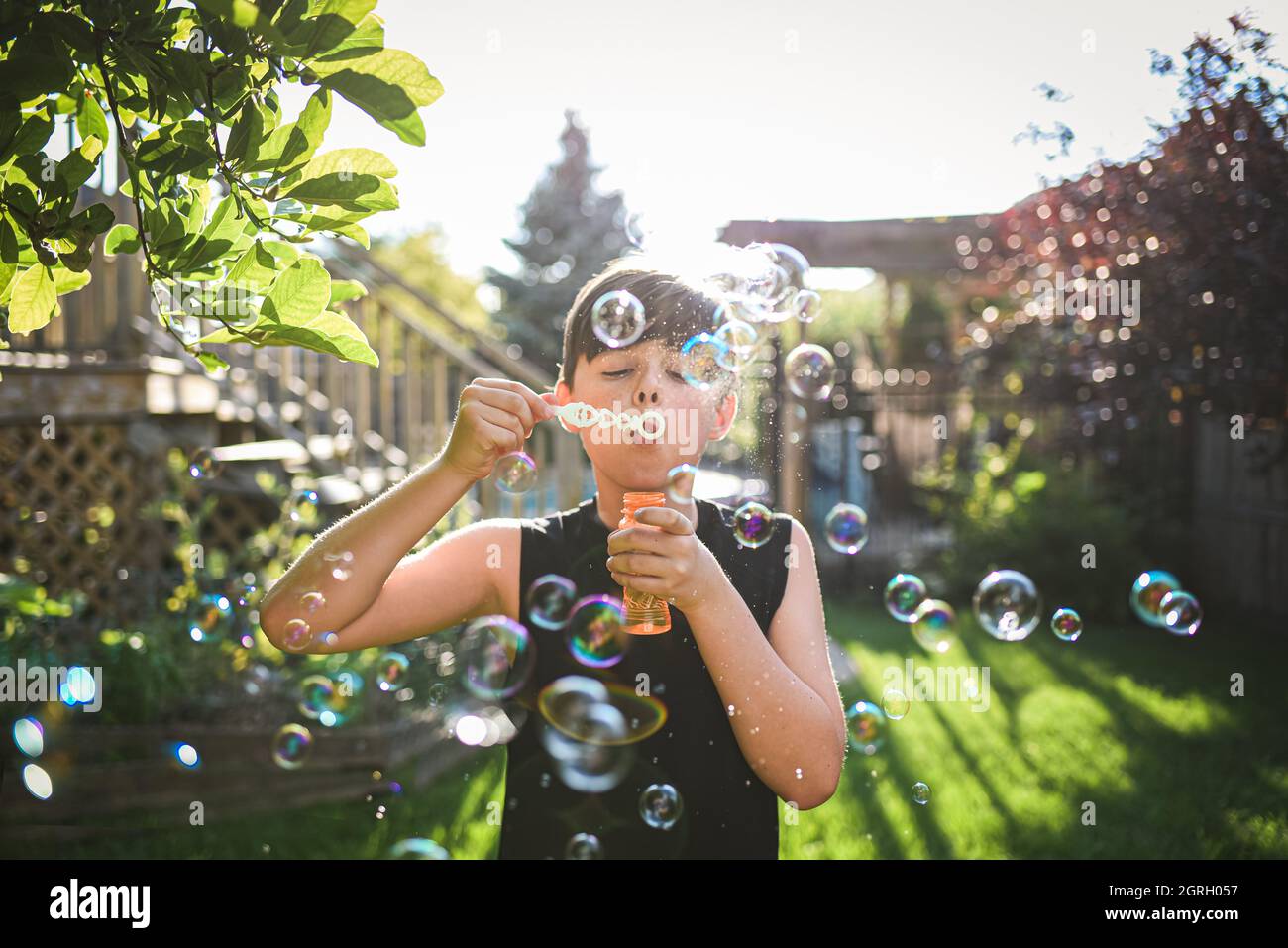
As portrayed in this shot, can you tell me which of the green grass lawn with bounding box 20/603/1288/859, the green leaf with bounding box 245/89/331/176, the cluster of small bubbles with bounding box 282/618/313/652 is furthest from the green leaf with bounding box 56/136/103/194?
the green grass lawn with bounding box 20/603/1288/859

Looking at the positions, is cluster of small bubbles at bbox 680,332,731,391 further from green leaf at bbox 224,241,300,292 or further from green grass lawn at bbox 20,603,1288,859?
green grass lawn at bbox 20,603,1288,859

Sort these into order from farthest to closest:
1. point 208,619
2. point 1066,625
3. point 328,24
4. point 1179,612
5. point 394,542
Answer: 1. point 208,619
2. point 1179,612
3. point 1066,625
4. point 394,542
5. point 328,24

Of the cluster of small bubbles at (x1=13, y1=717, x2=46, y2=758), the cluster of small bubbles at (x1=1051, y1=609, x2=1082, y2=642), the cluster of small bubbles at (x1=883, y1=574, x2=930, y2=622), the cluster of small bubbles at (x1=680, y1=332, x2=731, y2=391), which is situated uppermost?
the cluster of small bubbles at (x1=680, y1=332, x2=731, y2=391)

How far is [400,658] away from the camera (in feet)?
9.15

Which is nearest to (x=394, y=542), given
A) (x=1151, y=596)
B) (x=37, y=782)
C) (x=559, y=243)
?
(x=1151, y=596)

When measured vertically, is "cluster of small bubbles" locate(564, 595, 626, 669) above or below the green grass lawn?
above

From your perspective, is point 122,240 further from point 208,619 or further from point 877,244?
point 877,244

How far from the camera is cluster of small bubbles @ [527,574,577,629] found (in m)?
1.78

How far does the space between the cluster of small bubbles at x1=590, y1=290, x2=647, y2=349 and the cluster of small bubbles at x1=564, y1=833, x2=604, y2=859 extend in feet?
2.87

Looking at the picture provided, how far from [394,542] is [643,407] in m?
0.45

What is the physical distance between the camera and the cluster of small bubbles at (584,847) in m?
1.72

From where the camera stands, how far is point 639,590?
1.38m

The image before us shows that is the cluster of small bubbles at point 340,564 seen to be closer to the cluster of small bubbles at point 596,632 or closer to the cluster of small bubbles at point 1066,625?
the cluster of small bubbles at point 596,632
